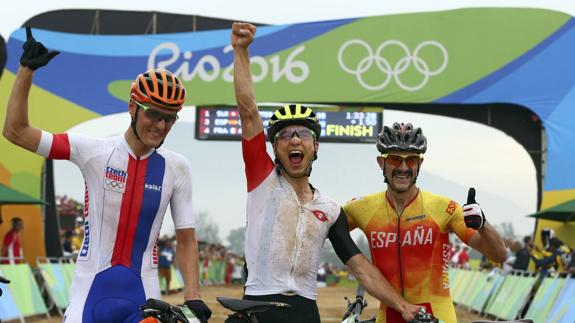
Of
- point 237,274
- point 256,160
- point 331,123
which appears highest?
point 331,123

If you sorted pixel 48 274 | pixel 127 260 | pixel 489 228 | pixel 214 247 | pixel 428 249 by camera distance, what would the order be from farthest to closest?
pixel 214 247, pixel 48 274, pixel 428 249, pixel 489 228, pixel 127 260

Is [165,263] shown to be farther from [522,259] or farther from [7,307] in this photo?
[7,307]

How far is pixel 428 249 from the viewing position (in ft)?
18.1

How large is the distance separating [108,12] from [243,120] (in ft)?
61.5

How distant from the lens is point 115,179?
475 centimetres

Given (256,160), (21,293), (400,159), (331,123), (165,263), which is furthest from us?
(165,263)

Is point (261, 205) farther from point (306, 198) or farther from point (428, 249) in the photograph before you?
point (428, 249)

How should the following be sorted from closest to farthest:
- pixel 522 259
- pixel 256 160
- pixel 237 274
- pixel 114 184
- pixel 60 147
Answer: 1. pixel 60 147
2. pixel 114 184
3. pixel 256 160
4. pixel 522 259
5. pixel 237 274

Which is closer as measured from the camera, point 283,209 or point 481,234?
point 283,209

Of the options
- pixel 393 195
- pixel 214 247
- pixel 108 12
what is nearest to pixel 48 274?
Answer: pixel 108 12

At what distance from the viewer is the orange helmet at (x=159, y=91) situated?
4.73 m

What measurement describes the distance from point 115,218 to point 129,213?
7 centimetres

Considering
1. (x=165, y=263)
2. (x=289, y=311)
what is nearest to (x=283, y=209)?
Result: (x=289, y=311)

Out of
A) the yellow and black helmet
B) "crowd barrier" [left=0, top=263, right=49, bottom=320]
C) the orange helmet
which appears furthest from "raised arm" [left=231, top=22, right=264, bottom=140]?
"crowd barrier" [left=0, top=263, right=49, bottom=320]
